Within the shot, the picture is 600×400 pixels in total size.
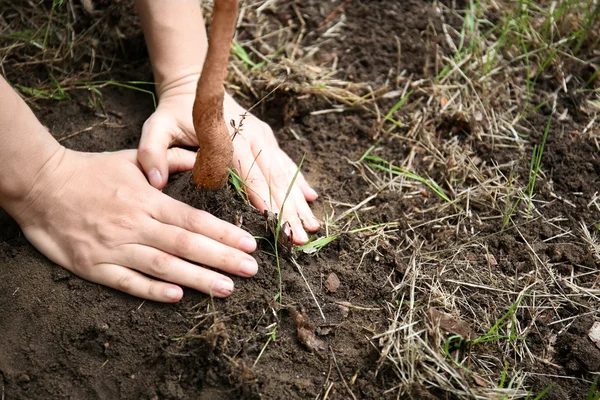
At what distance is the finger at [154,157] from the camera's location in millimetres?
1845

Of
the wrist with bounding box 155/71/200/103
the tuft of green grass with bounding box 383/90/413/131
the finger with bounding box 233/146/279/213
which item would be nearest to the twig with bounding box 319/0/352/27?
the tuft of green grass with bounding box 383/90/413/131

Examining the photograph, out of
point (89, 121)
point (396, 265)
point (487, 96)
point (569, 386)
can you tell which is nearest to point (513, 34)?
point (487, 96)

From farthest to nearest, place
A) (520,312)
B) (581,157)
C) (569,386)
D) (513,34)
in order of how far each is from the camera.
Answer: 1. (513,34)
2. (581,157)
3. (520,312)
4. (569,386)

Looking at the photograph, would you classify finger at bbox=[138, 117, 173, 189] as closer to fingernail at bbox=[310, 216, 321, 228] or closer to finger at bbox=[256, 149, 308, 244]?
finger at bbox=[256, 149, 308, 244]

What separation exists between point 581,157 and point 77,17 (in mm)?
2165

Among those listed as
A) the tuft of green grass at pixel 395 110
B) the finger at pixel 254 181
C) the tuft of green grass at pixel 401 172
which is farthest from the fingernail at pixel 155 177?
the tuft of green grass at pixel 395 110

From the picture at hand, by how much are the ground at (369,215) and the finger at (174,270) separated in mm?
46

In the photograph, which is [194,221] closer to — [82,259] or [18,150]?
[82,259]

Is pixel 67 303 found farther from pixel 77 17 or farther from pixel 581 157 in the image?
pixel 581 157

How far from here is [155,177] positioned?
1.85 metres

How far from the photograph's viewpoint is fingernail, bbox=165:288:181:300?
1.69 meters

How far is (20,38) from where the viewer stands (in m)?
2.40

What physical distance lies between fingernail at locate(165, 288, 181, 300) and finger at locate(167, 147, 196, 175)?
45 centimetres

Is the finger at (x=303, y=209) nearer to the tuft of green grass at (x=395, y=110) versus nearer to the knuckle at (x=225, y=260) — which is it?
the knuckle at (x=225, y=260)
